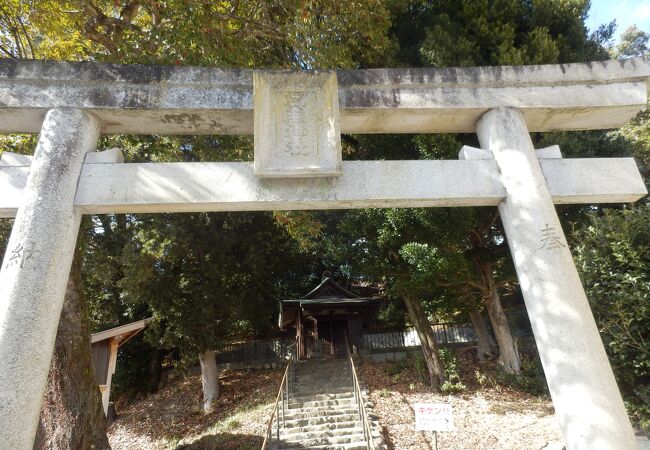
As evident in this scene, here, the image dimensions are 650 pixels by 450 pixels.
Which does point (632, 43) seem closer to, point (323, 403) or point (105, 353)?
point (323, 403)

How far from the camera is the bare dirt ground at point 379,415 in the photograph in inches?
355

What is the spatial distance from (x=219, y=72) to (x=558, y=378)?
361cm

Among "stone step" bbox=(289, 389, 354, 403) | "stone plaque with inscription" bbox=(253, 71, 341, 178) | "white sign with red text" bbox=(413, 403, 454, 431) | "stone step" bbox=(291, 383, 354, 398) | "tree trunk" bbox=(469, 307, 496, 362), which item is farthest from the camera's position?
"tree trunk" bbox=(469, 307, 496, 362)

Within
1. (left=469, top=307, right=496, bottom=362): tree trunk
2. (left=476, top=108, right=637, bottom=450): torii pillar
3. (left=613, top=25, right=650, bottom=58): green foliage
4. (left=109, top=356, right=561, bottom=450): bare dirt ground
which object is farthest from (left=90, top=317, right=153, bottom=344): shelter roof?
(left=613, top=25, right=650, bottom=58): green foliage

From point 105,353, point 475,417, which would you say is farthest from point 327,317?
point 105,353

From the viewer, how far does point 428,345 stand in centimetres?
1292

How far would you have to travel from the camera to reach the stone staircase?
995cm

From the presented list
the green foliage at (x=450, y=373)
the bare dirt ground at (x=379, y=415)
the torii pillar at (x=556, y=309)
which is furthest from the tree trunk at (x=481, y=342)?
the torii pillar at (x=556, y=309)

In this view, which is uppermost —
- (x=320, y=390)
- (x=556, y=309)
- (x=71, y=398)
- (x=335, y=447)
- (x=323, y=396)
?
(x=556, y=309)

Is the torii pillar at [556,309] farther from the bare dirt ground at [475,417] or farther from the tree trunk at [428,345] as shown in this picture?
the tree trunk at [428,345]

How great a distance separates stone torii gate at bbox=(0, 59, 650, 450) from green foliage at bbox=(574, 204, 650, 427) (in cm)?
174

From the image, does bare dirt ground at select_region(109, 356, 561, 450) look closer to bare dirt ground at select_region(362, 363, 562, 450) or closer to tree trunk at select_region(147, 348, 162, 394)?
bare dirt ground at select_region(362, 363, 562, 450)

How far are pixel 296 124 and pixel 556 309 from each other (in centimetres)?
250

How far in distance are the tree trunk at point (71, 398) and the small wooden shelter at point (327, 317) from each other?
378 inches
